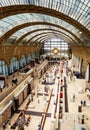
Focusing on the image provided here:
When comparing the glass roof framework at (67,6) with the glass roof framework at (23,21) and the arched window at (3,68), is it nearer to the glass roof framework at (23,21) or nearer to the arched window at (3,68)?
the glass roof framework at (23,21)

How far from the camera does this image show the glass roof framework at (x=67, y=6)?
60.8ft

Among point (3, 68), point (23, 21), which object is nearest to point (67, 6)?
point (23, 21)

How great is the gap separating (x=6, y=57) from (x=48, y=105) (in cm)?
1550

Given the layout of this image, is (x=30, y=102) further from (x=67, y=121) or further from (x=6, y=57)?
(x=67, y=121)

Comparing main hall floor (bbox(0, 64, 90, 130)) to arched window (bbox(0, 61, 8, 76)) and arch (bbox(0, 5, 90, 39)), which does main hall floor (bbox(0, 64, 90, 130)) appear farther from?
arched window (bbox(0, 61, 8, 76))

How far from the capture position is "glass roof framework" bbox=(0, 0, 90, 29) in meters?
18.5

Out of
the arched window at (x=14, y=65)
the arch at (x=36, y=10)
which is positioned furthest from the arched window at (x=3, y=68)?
the arch at (x=36, y=10)

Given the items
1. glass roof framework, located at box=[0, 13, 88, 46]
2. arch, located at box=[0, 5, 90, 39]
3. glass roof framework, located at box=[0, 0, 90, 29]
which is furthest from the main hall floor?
glass roof framework, located at box=[0, 13, 88, 46]

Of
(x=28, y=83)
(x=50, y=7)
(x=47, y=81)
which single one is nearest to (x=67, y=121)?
(x=50, y=7)

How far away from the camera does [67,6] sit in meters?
19.5

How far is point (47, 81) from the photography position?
43062mm

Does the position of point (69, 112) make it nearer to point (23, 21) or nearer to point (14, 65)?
point (23, 21)

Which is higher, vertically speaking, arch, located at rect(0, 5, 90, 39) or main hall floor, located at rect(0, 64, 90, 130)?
arch, located at rect(0, 5, 90, 39)

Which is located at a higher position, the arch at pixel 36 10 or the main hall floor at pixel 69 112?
the arch at pixel 36 10
